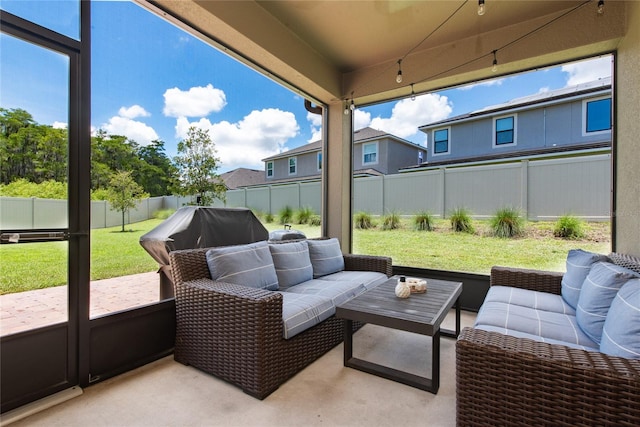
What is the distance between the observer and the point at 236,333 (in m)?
1.95

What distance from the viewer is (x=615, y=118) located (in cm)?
283

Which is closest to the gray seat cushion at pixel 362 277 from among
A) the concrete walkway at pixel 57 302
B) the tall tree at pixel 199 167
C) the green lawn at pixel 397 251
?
the green lawn at pixel 397 251

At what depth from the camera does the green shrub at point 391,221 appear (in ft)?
14.0

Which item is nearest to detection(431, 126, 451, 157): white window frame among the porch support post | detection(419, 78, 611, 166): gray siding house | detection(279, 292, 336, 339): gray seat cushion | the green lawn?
detection(419, 78, 611, 166): gray siding house

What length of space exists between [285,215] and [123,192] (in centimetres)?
211

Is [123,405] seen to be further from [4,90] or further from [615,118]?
[615,118]

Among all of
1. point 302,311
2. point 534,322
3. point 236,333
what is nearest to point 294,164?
point 302,311

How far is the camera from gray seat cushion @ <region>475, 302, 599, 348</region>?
176cm

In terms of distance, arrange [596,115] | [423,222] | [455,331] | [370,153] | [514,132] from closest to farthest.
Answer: [455,331], [596,115], [514,132], [423,222], [370,153]

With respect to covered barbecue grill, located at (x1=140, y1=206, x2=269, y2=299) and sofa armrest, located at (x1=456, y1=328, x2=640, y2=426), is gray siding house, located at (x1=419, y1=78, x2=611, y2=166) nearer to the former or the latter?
covered barbecue grill, located at (x1=140, y1=206, x2=269, y2=299)

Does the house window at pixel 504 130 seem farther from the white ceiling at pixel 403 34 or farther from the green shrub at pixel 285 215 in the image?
the green shrub at pixel 285 215

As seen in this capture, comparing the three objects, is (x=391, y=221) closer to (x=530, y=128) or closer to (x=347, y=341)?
(x=530, y=128)

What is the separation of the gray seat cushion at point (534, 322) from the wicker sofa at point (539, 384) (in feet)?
1.54

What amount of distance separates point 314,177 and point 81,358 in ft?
10.7
